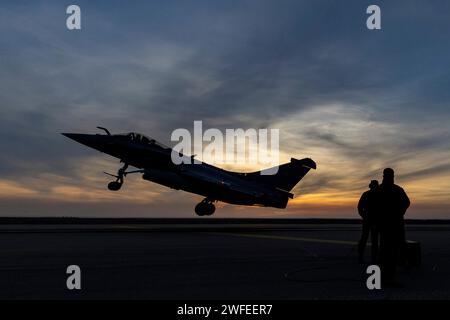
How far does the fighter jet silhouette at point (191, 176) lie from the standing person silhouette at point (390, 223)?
82.3ft

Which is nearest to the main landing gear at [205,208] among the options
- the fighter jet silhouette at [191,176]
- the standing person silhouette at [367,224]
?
the fighter jet silhouette at [191,176]

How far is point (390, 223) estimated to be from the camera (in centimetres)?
1038

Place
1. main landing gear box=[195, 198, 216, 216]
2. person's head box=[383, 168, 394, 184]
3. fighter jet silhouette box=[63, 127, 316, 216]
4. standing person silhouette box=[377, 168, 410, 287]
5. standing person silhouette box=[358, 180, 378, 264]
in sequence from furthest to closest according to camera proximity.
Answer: main landing gear box=[195, 198, 216, 216], fighter jet silhouette box=[63, 127, 316, 216], standing person silhouette box=[358, 180, 378, 264], person's head box=[383, 168, 394, 184], standing person silhouette box=[377, 168, 410, 287]

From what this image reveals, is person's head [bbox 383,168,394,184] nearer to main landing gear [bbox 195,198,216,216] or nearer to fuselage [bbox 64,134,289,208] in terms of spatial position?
fuselage [bbox 64,134,289,208]

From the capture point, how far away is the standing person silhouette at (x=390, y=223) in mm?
10336

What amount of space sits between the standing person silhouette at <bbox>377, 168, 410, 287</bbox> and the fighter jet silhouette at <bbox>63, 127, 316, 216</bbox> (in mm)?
25070

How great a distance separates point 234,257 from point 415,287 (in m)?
6.13

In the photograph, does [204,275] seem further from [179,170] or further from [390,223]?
[179,170]

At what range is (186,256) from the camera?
15375 millimetres

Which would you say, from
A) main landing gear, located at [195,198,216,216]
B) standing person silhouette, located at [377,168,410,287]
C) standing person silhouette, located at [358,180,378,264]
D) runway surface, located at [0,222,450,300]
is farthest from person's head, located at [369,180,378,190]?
main landing gear, located at [195,198,216,216]

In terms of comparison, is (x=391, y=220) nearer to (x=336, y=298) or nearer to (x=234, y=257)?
(x=336, y=298)

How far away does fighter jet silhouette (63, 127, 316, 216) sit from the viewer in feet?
123
